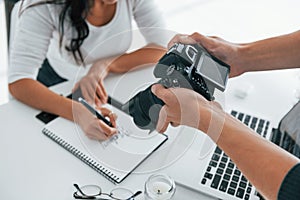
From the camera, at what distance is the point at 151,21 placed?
1246 mm

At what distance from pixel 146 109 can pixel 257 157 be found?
0.79ft

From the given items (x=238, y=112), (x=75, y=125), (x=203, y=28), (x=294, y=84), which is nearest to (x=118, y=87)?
(x=75, y=125)

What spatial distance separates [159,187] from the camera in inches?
32.7

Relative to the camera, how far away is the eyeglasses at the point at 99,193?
834mm

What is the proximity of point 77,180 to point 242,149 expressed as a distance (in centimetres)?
36

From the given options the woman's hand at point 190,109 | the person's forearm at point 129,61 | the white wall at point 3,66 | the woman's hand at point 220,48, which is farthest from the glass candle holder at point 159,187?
the white wall at point 3,66

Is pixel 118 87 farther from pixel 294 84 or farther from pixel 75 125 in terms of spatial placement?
pixel 294 84

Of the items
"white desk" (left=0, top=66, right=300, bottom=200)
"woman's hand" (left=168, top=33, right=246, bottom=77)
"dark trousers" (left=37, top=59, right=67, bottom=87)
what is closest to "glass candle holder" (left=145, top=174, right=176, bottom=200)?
"white desk" (left=0, top=66, right=300, bottom=200)

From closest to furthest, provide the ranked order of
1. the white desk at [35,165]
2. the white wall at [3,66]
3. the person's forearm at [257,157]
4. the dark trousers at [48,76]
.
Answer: the person's forearm at [257,157]
the white desk at [35,165]
the dark trousers at [48,76]
the white wall at [3,66]

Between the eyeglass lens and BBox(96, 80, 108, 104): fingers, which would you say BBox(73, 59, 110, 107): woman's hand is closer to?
BBox(96, 80, 108, 104): fingers

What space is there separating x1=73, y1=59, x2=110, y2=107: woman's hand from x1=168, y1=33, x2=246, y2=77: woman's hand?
263 mm

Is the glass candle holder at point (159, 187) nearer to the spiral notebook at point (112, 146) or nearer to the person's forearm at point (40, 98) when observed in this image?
the spiral notebook at point (112, 146)

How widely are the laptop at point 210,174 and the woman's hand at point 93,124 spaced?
6.4 inches

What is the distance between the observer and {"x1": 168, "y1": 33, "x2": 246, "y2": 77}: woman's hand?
34.4 inches
